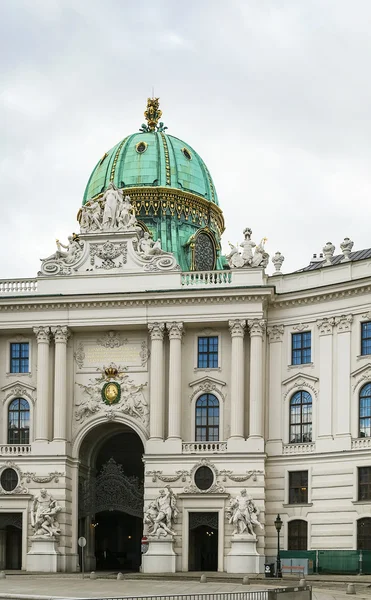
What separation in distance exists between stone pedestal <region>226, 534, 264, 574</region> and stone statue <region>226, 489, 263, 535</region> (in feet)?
1.39

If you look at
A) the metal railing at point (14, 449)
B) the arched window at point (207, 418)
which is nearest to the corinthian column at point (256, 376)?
the arched window at point (207, 418)

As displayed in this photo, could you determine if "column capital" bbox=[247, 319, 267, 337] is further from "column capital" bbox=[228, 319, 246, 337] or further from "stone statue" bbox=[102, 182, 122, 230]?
"stone statue" bbox=[102, 182, 122, 230]

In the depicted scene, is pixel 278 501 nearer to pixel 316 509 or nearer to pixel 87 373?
pixel 316 509

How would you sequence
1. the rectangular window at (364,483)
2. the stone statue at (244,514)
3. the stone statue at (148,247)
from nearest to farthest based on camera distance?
the rectangular window at (364,483) → the stone statue at (244,514) → the stone statue at (148,247)

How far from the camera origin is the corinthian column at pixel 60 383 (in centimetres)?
6619

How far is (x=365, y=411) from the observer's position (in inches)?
2450

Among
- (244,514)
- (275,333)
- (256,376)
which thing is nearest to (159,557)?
(244,514)

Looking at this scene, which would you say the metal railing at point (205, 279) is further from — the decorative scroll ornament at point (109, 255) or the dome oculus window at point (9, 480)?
the dome oculus window at point (9, 480)

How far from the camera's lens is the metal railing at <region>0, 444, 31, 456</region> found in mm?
66438

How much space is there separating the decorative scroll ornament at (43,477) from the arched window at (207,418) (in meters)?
8.11

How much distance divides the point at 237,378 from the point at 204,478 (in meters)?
5.79

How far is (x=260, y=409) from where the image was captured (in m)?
64.2

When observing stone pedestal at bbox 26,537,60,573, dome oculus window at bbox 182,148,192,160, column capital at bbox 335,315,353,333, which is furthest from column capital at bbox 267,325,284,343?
dome oculus window at bbox 182,148,192,160

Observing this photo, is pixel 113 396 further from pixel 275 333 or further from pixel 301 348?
pixel 301 348
